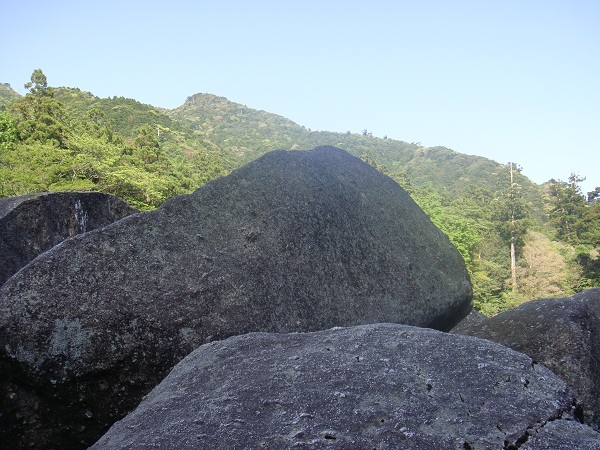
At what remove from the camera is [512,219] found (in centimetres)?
4994

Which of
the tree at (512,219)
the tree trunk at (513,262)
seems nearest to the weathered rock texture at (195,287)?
the tree trunk at (513,262)

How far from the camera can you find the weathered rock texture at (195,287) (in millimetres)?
4418

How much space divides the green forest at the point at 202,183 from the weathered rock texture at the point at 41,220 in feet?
50.3

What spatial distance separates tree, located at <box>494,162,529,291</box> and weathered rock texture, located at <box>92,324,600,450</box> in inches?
1856

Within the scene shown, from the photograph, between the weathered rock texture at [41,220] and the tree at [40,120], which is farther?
the tree at [40,120]

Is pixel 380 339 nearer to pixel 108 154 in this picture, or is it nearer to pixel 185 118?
pixel 108 154

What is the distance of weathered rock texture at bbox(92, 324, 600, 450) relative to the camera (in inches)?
91.5

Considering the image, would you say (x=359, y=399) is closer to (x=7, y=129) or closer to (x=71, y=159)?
(x=71, y=159)

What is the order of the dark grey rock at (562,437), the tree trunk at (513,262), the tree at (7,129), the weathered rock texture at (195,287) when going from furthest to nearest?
the tree trunk at (513,262) → the tree at (7,129) → the weathered rock texture at (195,287) → the dark grey rock at (562,437)

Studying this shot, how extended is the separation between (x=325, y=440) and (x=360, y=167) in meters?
5.20

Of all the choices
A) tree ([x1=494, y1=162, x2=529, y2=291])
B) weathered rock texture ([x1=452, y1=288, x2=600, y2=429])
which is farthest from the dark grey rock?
tree ([x1=494, y1=162, x2=529, y2=291])

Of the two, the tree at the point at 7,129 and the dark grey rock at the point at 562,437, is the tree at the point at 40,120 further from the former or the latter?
the dark grey rock at the point at 562,437

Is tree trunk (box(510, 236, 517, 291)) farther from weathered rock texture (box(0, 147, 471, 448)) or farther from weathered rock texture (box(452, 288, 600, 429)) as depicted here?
weathered rock texture (box(0, 147, 471, 448))

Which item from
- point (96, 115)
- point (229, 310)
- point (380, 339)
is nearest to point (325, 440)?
point (380, 339)
